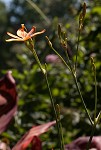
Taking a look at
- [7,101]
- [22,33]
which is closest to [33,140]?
[7,101]

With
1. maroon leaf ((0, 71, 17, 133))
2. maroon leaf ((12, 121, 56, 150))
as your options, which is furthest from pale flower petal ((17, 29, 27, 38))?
Answer: maroon leaf ((0, 71, 17, 133))

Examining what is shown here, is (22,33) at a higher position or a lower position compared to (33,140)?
higher

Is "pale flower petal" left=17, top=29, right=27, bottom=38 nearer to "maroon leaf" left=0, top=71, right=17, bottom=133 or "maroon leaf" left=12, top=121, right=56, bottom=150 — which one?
"maroon leaf" left=12, top=121, right=56, bottom=150

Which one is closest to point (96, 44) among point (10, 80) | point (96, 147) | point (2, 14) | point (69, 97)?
point (69, 97)

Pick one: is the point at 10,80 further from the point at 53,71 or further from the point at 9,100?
the point at 53,71

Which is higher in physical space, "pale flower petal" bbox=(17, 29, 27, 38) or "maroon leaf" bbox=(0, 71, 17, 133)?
"pale flower petal" bbox=(17, 29, 27, 38)

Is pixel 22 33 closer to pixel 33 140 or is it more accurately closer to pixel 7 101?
pixel 33 140

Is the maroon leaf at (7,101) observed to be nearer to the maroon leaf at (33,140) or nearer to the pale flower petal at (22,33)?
the maroon leaf at (33,140)

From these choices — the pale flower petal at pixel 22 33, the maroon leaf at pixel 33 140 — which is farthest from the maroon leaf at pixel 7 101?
the pale flower petal at pixel 22 33
